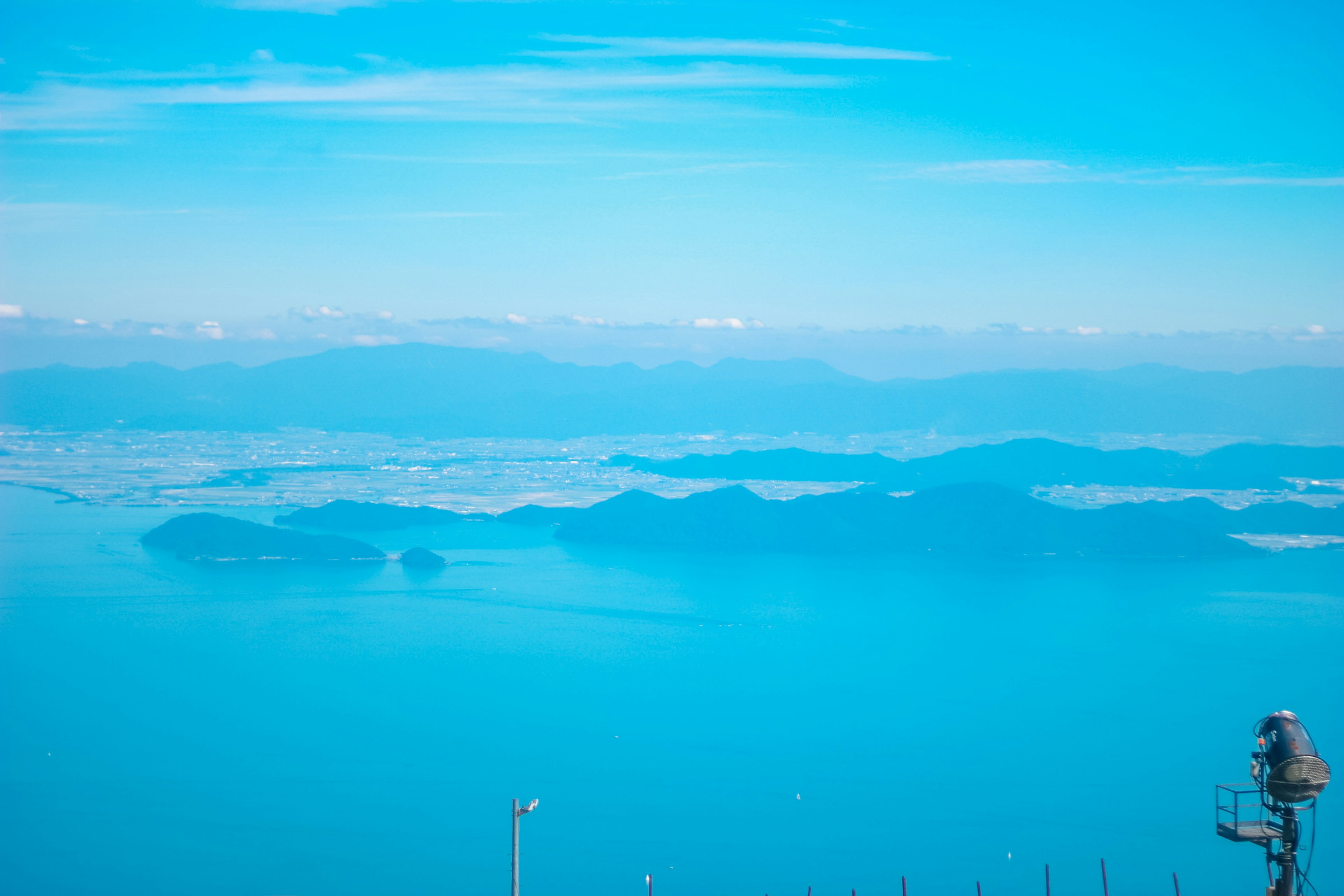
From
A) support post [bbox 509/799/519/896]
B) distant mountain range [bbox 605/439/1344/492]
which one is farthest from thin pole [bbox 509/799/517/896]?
distant mountain range [bbox 605/439/1344/492]

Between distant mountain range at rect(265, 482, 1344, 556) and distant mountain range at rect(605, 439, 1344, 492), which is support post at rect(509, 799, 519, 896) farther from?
distant mountain range at rect(605, 439, 1344, 492)

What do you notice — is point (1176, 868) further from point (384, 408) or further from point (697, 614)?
point (384, 408)

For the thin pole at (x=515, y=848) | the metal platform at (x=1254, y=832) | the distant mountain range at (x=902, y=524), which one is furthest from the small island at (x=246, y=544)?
the metal platform at (x=1254, y=832)

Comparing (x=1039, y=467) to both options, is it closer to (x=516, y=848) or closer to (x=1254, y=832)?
(x=1254, y=832)

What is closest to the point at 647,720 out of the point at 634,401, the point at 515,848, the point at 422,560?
the point at 515,848

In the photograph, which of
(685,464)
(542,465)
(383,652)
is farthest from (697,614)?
(542,465)
